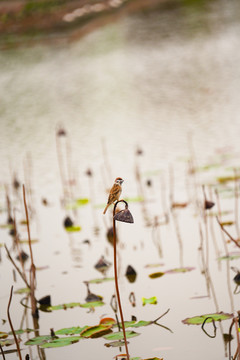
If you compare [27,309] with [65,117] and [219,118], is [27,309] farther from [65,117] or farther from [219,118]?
[65,117]

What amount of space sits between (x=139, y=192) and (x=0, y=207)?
1.06 meters

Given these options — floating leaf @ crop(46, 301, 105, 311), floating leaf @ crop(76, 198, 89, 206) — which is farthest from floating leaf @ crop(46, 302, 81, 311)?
floating leaf @ crop(76, 198, 89, 206)

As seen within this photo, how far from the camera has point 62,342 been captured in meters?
2.72

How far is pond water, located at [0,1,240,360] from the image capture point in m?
3.07

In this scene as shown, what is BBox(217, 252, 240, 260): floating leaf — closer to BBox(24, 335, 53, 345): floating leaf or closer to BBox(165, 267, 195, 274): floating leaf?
BBox(165, 267, 195, 274): floating leaf

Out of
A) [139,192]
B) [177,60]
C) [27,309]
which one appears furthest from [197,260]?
[177,60]

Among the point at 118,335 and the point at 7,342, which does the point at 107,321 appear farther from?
the point at 7,342

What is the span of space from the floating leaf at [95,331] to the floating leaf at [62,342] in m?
0.04

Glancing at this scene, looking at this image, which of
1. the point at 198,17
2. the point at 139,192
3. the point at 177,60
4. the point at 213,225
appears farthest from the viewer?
the point at 198,17

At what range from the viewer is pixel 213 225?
4195mm

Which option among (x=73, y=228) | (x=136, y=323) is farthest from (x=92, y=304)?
(x=73, y=228)

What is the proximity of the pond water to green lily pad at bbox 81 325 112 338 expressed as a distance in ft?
0.14

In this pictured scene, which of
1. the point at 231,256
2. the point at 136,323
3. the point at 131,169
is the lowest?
the point at 131,169

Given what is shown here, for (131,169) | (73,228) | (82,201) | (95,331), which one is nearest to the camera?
(95,331)
